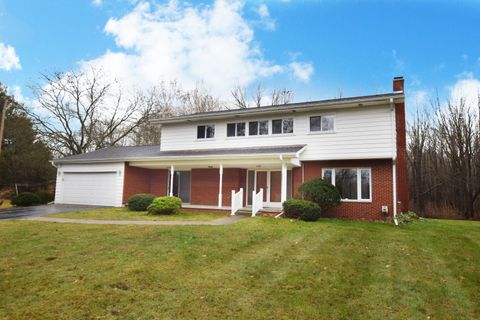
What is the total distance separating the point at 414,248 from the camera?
824 cm

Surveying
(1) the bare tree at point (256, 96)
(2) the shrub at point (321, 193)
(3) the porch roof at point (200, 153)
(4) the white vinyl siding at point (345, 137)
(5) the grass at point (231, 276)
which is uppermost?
(1) the bare tree at point (256, 96)

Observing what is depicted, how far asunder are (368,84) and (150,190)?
19.7 metres

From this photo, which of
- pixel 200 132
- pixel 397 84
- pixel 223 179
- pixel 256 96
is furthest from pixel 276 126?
pixel 256 96

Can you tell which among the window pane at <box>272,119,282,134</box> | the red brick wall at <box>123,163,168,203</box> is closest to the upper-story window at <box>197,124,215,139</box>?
the red brick wall at <box>123,163,168,203</box>

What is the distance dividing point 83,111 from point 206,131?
65.8 ft

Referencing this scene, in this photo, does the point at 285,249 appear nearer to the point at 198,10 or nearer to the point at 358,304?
the point at 358,304

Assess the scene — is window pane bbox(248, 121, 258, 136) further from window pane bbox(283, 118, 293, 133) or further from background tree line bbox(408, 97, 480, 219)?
background tree line bbox(408, 97, 480, 219)

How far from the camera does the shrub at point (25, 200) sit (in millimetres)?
19547

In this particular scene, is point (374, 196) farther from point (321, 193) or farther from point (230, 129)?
point (230, 129)

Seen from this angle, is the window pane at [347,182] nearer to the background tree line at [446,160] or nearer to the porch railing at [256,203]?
the porch railing at [256,203]

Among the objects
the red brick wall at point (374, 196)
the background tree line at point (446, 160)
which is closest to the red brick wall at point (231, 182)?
the red brick wall at point (374, 196)

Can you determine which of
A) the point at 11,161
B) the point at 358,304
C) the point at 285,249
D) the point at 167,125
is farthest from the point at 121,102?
the point at 358,304

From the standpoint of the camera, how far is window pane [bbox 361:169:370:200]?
14633 mm

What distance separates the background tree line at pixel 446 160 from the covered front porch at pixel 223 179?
42.3ft
